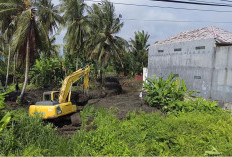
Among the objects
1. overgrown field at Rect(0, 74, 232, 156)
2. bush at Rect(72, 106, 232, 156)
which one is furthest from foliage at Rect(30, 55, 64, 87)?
bush at Rect(72, 106, 232, 156)

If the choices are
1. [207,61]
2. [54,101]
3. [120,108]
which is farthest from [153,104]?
[54,101]

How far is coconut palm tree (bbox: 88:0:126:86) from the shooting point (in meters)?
16.3

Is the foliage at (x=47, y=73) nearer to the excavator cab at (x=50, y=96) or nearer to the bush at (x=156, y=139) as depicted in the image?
the excavator cab at (x=50, y=96)

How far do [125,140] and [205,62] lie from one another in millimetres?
7422

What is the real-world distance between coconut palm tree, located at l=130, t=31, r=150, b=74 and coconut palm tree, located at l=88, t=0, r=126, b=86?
30.5 feet

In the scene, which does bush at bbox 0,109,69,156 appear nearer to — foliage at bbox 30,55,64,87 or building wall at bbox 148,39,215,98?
building wall at bbox 148,39,215,98

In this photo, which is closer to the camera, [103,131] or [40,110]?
[103,131]

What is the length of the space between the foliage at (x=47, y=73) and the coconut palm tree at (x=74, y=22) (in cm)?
243

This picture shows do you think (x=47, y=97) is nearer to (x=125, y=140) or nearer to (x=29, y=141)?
(x=29, y=141)

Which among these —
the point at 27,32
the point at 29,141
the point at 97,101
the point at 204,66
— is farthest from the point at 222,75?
the point at 27,32

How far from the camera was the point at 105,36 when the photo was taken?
53.7ft

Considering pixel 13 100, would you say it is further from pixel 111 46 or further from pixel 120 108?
pixel 111 46

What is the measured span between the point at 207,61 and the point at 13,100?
12.0 m

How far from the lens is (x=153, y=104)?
11.2m
